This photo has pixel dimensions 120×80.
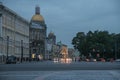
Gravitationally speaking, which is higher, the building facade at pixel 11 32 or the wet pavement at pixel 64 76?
the building facade at pixel 11 32

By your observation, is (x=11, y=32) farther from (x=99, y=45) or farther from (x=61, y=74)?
(x=61, y=74)

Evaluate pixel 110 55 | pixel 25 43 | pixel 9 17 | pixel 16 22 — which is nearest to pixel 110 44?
pixel 110 55

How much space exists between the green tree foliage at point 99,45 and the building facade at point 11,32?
83.4ft

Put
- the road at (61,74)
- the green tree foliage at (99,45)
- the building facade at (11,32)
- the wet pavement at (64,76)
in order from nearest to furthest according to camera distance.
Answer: the wet pavement at (64,76), the road at (61,74), the building facade at (11,32), the green tree foliage at (99,45)

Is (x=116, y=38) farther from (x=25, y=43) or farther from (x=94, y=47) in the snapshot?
(x=25, y=43)

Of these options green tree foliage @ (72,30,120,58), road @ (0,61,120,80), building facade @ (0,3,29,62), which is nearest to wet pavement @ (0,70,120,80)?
road @ (0,61,120,80)

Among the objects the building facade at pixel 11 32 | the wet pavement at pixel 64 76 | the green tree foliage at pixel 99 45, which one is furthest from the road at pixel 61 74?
the green tree foliage at pixel 99 45

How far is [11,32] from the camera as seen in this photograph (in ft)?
424

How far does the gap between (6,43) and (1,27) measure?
25.3 feet

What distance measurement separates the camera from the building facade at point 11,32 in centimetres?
11319

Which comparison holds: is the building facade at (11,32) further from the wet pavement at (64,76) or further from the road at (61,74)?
the wet pavement at (64,76)

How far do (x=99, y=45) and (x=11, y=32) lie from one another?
161 ft

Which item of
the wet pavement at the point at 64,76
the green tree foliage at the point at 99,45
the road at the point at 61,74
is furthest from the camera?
the green tree foliage at the point at 99,45

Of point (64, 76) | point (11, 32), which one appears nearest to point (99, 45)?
point (11, 32)
